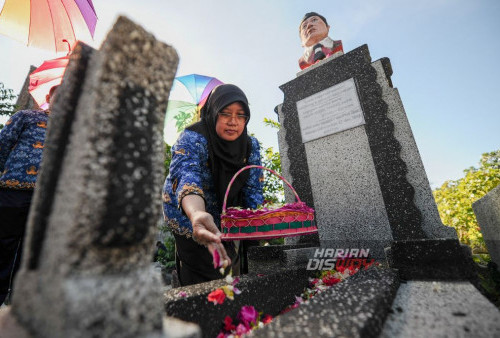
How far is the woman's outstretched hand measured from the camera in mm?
1214

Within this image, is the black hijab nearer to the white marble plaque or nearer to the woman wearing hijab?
the woman wearing hijab

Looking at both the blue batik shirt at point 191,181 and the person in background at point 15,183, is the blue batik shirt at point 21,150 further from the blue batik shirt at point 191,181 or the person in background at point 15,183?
the blue batik shirt at point 191,181

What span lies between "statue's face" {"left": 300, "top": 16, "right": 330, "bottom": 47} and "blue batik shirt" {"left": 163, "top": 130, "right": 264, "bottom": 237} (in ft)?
9.56

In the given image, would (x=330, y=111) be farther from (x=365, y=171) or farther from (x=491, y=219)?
(x=491, y=219)

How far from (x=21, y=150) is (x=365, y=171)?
372cm

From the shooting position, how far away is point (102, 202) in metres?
0.53

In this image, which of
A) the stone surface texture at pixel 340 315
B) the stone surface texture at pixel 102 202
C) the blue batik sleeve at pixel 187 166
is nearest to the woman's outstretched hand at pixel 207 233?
the blue batik sleeve at pixel 187 166

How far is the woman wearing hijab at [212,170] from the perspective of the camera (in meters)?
2.22

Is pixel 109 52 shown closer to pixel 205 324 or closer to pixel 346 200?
pixel 205 324

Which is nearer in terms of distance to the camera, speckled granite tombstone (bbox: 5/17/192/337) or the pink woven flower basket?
speckled granite tombstone (bbox: 5/17/192/337)

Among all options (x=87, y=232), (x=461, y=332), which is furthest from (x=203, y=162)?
(x=461, y=332)

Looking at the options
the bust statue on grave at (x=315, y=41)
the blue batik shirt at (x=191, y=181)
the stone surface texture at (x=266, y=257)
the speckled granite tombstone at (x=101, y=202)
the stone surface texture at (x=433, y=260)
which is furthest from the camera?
the bust statue on grave at (x=315, y=41)

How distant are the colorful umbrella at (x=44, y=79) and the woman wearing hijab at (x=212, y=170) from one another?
254cm

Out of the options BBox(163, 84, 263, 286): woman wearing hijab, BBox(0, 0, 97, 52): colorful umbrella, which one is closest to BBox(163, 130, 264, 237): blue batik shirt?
BBox(163, 84, 263, 286): woman wearing hijab
